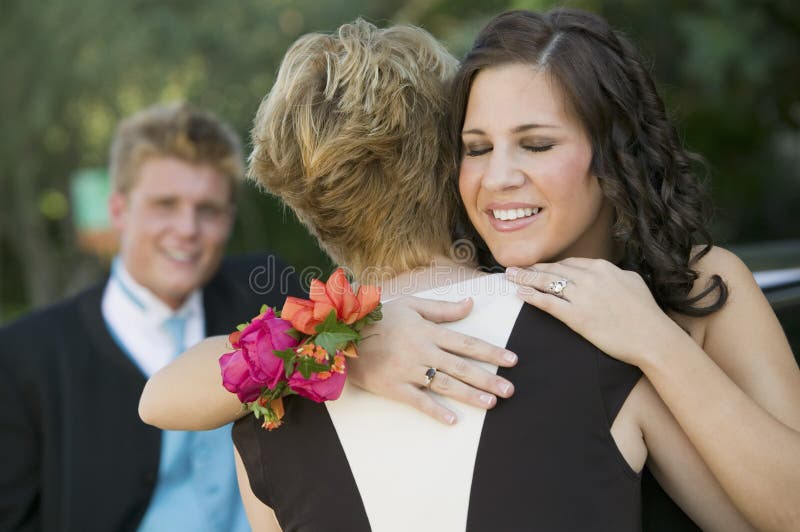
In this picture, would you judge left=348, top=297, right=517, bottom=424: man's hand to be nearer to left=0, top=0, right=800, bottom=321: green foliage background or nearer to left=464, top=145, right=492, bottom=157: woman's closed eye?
left=464, top=145, right=492, bottom=157: woman's closed eye

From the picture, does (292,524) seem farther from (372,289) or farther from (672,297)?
(672,297)

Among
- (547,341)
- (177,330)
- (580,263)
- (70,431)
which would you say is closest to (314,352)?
(547,341)

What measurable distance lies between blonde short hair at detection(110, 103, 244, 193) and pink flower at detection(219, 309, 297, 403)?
223 cm

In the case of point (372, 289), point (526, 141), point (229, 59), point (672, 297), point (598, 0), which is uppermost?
point (526, 141)

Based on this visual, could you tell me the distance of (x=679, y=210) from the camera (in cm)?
Result: 218

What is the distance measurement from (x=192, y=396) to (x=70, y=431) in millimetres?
1521

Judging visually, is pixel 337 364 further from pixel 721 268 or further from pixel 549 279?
pixel 721 268

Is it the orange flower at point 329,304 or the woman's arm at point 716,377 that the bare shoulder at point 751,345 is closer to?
the woman's arm at point 716,377

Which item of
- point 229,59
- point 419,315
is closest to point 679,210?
point 419,315

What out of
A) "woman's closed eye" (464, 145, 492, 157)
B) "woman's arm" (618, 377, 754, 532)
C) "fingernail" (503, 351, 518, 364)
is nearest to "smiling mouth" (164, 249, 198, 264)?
"woman's closed eye" (464, 145, 492, 157)

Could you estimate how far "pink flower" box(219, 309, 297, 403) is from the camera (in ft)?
5.39

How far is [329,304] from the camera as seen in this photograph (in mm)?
1660

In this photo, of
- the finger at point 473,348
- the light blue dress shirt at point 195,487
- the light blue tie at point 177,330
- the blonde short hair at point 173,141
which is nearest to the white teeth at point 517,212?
the finger at point 473,348

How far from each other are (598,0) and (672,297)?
5166 millimetres
